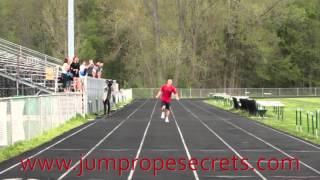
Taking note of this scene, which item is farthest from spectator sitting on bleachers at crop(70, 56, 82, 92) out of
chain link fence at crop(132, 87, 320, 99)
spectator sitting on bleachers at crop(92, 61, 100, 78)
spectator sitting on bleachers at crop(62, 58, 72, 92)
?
chain link fence at crop(132, 87, 320, 99)

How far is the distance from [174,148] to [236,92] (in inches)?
2789

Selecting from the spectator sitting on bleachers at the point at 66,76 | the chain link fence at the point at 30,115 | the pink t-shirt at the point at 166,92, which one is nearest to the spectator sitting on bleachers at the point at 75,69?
the spectator sitting on bleachers at the point at 66,76

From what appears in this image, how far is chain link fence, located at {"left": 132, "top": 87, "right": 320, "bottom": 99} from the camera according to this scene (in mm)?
83625

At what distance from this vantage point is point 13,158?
1568cm

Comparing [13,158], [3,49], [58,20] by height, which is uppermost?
[58,20]

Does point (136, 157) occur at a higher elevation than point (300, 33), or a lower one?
lower

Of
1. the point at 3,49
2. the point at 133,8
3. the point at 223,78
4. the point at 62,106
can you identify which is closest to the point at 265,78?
the point at 223,78

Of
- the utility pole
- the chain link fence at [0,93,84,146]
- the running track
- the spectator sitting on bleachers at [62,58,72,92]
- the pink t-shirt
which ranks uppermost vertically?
the utility pole

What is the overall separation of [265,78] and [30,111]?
81.8 metres

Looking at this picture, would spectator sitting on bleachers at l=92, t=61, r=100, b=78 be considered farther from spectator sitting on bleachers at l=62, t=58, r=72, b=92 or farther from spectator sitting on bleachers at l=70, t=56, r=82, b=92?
spectator sitting on bleachers at l=62, t=58, r=72, b=92

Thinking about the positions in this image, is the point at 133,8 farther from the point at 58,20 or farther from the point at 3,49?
the point at 3,49

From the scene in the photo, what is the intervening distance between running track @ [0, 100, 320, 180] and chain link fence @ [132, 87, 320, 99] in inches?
2247

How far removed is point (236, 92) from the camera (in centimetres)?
8794

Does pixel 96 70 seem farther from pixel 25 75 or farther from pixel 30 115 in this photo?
pixel 30 115
